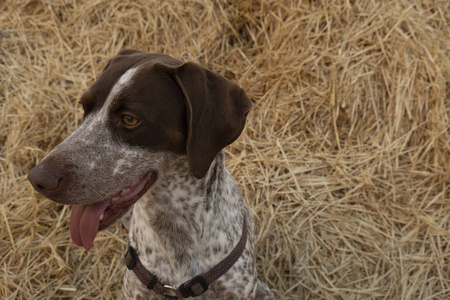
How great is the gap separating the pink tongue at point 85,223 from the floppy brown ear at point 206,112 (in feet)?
1.63

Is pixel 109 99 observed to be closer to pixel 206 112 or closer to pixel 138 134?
pixel 138 134

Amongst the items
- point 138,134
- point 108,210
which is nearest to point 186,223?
point 108,210

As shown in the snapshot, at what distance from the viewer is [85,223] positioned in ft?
7.66

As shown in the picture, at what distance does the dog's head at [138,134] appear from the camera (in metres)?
2.24

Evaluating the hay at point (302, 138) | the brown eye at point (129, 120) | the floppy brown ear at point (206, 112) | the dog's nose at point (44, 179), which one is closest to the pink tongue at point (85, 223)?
the dog's nose at point (44, 179)

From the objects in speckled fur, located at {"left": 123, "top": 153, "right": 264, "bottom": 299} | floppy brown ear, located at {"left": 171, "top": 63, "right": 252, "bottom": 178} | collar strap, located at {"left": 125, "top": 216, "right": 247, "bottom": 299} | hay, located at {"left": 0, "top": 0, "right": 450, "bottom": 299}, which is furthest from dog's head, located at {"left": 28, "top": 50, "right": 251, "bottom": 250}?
hay, located at {"left": 0, "top": 0, "right": 450, "bottom": 299}

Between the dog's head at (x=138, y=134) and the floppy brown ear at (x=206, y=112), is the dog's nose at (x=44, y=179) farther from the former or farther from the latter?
the floppy brown ear at (x=206, y=112)

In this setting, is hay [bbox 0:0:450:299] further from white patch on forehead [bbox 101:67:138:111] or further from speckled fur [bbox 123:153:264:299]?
white patch on forehead [bbox 101:67:138:111]

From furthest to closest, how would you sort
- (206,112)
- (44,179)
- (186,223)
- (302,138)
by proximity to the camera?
(302,138) → (186,223) → (206,112) → (44,179)

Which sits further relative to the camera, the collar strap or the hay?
the hay

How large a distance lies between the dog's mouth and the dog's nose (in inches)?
10.7

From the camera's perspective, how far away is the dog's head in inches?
88.3

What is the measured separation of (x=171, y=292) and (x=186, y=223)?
41 centimetres

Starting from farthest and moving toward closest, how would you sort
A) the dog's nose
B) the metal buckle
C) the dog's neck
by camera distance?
the metal buckle
the dog's neck
the dog's nose
